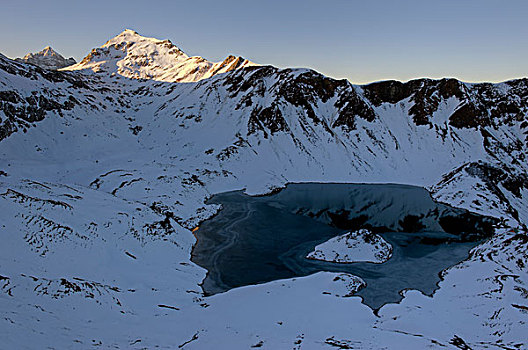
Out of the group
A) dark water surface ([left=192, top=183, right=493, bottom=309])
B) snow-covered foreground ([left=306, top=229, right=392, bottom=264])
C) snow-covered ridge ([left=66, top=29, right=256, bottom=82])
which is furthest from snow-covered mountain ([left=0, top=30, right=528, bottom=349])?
snow-covered foreground ([left=306, top=229, right=392, bottom=264])

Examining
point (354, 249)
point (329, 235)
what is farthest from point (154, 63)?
point (354, 249)

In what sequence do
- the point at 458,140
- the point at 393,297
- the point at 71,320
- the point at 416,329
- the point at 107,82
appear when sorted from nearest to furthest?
the point at 71,320 → the point at 416,329 → the point at 393,297 → the point at 458,140 → the point at 107,82

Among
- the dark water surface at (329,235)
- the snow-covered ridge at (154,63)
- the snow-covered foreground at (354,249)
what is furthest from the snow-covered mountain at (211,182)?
the snow-covered foreground at (354,249)

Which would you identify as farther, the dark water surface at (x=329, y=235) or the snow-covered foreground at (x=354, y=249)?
the snow-covered foreground at (x=354, y=249)

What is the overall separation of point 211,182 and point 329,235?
115 feet

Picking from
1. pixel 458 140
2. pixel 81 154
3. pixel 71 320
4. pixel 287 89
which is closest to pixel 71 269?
pixel 71 320

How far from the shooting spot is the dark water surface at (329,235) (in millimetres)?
32750

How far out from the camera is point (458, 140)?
103 m

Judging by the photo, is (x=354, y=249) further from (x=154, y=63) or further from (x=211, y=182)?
(x=154, y=63)

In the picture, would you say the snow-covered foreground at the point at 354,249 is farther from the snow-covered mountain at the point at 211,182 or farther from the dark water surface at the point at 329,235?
the snow-covered mountain at the point at 211,182

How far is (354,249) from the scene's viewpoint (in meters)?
38.2

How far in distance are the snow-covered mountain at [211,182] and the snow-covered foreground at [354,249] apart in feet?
18.7

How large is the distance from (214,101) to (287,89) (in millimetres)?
25980

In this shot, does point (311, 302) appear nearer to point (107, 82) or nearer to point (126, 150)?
point (126, 150)
